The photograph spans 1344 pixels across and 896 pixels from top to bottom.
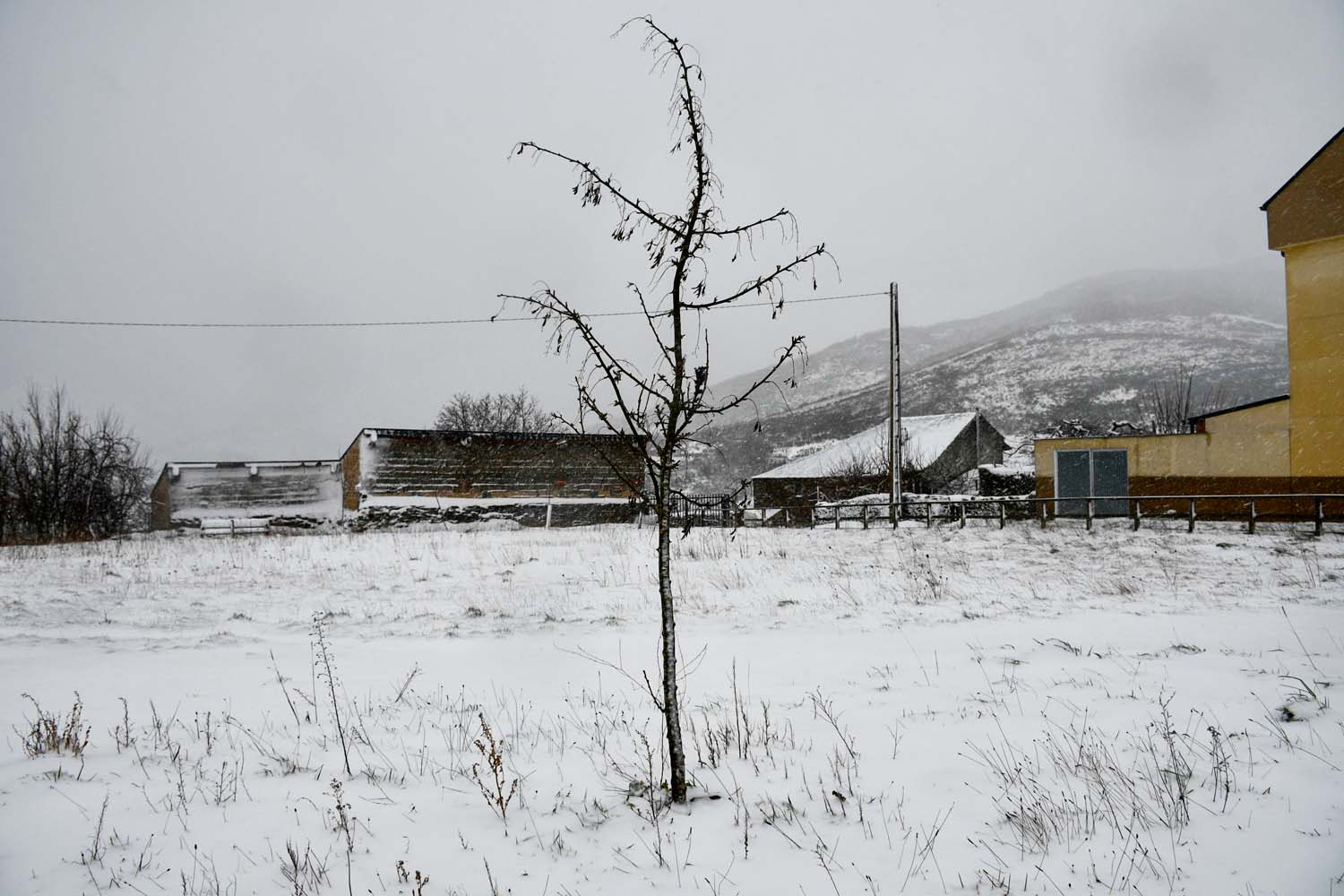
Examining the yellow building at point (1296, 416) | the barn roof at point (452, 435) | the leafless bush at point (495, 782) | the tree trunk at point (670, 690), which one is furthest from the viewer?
the barn roof at point (452, 435)

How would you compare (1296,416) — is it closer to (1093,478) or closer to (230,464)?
(1093,478)

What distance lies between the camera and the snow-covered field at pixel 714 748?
3154 mm

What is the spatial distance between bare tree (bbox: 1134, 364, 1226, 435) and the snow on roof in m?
14.4

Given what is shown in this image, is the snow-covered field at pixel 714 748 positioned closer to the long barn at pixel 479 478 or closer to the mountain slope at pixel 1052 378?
the long barn at pixel 479 478

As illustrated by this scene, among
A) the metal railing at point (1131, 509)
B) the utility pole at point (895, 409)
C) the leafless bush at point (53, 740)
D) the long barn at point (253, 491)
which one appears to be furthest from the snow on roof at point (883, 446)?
the leafless bush at point (53, 740)

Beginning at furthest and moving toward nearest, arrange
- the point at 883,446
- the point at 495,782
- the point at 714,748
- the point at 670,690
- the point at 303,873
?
the point at 883,446, the point at 714,748, the point at 495,782, the point at 670,690, the point at 303,873

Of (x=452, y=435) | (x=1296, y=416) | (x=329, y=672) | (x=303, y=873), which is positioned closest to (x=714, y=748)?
(x=303, y=873)

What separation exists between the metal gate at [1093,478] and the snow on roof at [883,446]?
13799 millimetres

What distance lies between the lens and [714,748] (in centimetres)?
448

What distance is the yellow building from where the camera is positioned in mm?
18156

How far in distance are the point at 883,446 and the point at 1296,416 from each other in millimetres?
19884

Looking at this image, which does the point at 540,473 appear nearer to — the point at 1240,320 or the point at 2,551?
the point at 2,551

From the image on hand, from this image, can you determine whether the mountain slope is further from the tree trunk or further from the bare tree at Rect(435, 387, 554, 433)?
the tree trunk

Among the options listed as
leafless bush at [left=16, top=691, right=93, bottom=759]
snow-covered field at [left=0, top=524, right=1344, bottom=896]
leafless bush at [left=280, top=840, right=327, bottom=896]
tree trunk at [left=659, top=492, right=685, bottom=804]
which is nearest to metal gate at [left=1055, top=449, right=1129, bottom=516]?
snow-covered field at [left=0, top=524, right=1344, bottom=896]
